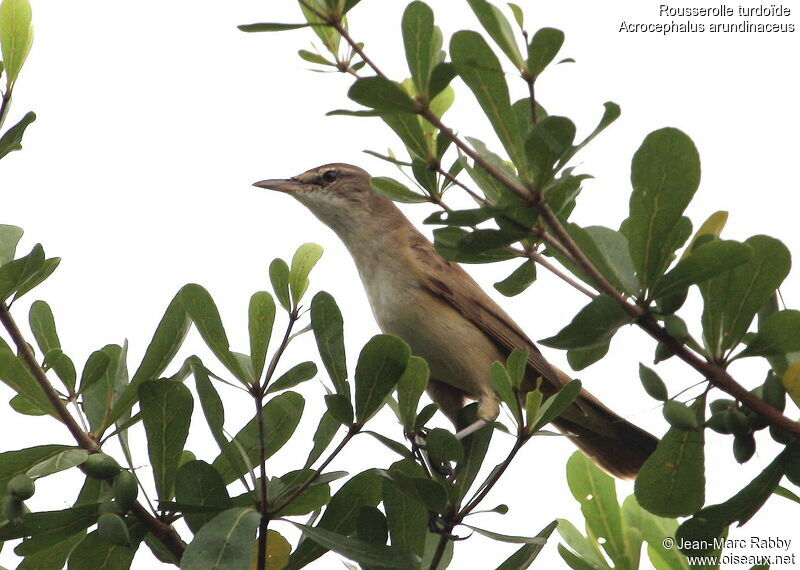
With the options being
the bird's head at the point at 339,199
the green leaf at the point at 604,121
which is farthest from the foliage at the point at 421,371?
the bird's head at the point at 339,199

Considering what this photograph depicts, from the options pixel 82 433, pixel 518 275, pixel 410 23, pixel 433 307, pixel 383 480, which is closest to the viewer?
pixel 410 23

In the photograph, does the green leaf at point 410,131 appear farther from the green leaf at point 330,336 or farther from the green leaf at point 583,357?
the green leaf at point 583,357

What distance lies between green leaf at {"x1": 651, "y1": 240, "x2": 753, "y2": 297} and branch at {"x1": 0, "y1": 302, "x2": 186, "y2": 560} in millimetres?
1473

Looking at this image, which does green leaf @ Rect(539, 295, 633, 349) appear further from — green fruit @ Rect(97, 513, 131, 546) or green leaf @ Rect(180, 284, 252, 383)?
green fruit @ Rect(97, 513, 131, 546)

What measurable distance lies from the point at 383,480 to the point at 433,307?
1.98 m

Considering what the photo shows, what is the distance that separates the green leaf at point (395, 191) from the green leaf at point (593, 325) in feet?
2.63

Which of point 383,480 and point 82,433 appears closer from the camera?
point 82,433

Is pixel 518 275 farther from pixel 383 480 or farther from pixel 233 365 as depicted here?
pixel 233 365

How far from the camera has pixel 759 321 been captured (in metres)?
2.40

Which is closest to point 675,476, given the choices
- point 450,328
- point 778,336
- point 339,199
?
point 778,336

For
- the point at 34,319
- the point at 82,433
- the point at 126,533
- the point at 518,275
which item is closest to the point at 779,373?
the point at 518,275

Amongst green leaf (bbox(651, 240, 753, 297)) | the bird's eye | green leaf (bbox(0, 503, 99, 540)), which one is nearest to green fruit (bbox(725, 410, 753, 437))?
green leaf (bbox(651, 240, 753, 297))

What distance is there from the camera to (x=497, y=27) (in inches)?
85.8

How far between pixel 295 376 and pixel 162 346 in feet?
1.39
